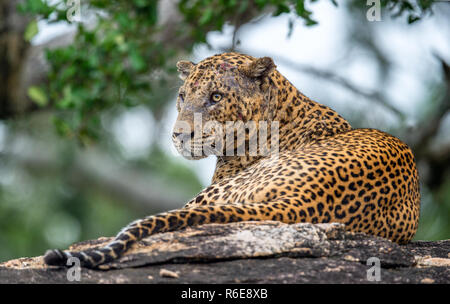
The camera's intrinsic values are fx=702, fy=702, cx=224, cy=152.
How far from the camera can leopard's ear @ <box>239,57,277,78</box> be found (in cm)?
692

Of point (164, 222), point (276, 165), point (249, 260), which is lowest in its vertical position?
point (249, 260)

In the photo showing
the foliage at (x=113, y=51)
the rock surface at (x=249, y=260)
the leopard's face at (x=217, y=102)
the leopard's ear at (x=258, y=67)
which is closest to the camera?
the rock surface at (x=249, y=260)

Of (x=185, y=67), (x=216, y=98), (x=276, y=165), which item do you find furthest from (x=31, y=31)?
(x=276, y=165)

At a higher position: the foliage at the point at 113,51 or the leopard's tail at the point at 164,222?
the foliage at the point at 113,51

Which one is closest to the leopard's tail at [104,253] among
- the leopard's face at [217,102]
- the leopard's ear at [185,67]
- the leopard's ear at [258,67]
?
the leopard's face at [217,102]

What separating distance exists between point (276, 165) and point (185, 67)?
1889 millimetres

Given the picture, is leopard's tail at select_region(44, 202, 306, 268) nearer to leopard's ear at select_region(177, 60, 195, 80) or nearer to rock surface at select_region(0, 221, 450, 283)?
rock surface at select_region(0, 221, 450, 283)

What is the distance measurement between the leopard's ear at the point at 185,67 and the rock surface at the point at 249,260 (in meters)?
2.68

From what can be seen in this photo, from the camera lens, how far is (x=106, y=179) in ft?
72.5

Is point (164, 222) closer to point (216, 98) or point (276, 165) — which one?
point (276, 165)

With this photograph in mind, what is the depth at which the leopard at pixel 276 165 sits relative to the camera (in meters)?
5.23

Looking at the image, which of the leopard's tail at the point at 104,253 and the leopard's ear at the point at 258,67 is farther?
the leopard's ear at the point at 258,67

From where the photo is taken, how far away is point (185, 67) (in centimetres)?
744

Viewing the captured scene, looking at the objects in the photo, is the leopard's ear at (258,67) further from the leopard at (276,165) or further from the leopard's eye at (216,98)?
the leopard's eye at (216,98)
